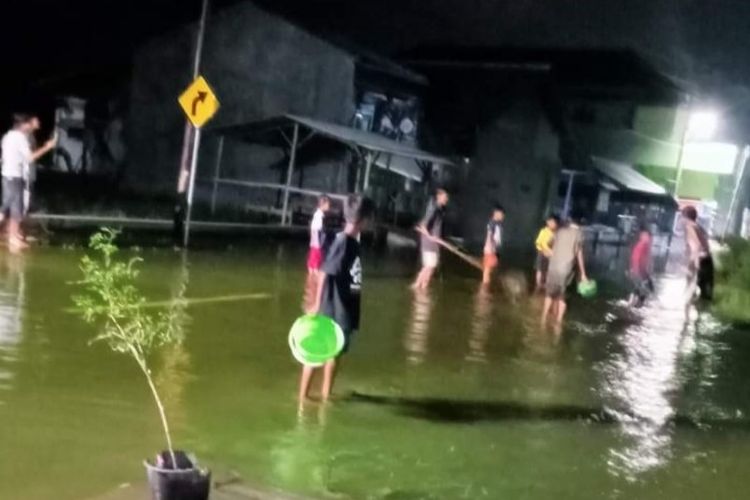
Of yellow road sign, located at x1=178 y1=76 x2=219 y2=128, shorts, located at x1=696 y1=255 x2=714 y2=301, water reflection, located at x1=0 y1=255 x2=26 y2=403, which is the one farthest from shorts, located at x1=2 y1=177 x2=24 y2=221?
shorts, located at x1=696 y1=255 x2=714 y2=301

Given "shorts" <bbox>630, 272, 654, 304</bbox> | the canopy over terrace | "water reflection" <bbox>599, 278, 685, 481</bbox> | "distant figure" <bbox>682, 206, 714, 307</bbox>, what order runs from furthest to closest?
the canopy over terrace, "shorts" <bbox>630, 272, 654, 304</bbox>, "distant figure" <bbox>682, 206, 714, 307</bbox>, "water reflection" <bbox>599, 278, 685, 481</bbox>

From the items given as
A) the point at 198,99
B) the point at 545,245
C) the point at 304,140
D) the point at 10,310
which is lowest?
the point at 10,310

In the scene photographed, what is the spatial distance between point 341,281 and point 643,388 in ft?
12.6

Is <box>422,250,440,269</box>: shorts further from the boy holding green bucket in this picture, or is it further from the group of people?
the boy holding green bucket

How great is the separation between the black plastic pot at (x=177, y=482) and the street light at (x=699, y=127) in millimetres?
43946

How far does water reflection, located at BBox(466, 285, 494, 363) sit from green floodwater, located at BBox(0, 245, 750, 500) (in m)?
0.05

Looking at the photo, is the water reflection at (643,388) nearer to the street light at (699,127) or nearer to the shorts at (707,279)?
the shorts at (707,279)

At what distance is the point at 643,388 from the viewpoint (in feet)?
35.7

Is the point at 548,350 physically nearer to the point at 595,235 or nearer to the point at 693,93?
the point at 595,235

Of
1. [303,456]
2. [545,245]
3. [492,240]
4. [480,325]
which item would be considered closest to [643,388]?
[480,325]

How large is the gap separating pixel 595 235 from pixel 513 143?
4788 mm

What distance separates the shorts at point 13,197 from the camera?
16141 mm

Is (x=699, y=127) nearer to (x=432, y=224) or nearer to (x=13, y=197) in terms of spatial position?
(x=432, y=224)

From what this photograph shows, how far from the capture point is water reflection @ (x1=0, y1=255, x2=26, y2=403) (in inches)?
348
